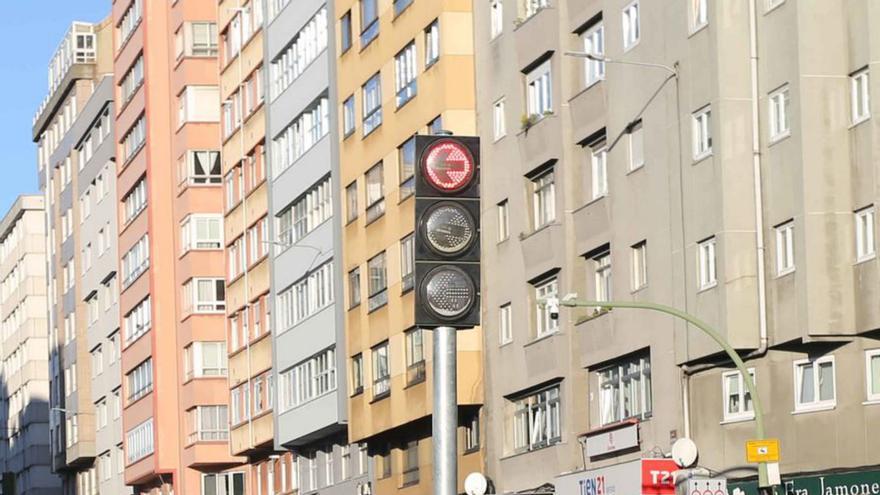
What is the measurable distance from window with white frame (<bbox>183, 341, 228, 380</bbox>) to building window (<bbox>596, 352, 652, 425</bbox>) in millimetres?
40396

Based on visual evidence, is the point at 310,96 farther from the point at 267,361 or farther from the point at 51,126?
the point at 51,126

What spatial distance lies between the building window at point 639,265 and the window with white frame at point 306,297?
2250 centimetres

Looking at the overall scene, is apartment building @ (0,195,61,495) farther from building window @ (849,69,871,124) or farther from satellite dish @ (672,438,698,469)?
building window @ (849,69,871,124)

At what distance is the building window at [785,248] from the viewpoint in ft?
131

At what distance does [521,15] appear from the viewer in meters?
Answer: 54.1

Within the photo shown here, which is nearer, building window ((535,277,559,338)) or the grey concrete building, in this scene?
building window ((535,277,559,338))

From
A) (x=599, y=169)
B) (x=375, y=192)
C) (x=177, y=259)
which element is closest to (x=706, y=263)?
(x=599, y=169)

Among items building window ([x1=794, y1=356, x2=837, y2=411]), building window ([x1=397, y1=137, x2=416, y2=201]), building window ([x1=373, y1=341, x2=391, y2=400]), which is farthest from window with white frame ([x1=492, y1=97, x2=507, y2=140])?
building window ([x1=794, y1=356, x2=837, y2=411])

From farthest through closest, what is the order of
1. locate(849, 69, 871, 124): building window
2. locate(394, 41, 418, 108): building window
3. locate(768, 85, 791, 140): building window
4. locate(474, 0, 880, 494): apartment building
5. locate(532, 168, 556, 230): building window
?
locate(394, 41, 418, 108): building window < locate(532, 168, 556, 230): building window < locate(768, 85, 791, 140): building window < locate(474, 0, 880, 494): apartment building < locate(849, 69, 871, 124): building window

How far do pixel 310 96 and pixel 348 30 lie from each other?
4.81m

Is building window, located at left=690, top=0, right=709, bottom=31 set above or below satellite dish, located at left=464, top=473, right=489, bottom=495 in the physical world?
above

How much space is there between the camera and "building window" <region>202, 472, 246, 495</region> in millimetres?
86312

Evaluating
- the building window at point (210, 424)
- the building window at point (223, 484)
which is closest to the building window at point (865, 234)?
the building window at point (223, 484)

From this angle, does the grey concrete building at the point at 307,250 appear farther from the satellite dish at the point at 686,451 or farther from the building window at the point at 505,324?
the satellite dish at the point at 686,451
